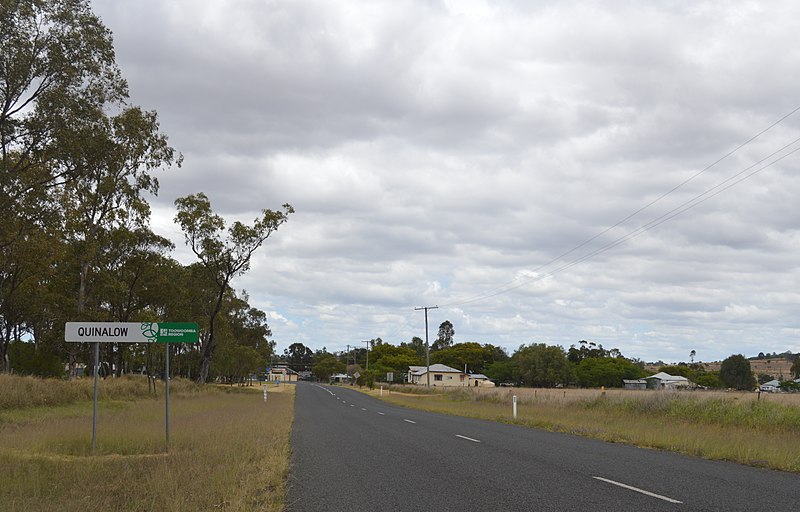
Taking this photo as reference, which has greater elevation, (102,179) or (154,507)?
(102,179)

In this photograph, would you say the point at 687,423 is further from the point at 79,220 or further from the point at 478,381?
the point at 478,381

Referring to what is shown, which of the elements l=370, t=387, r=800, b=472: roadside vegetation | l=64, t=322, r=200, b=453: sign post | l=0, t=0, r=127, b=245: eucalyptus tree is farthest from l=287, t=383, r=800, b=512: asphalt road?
l=0, t=0, r=127, b=245: eucalyptus tree

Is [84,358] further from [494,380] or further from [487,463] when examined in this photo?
[494,380]

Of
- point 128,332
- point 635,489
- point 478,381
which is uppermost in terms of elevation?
point 128,332

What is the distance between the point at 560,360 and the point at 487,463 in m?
110

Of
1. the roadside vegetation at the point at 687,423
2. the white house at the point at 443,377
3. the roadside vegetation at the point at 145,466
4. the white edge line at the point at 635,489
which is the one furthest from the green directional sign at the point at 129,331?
the white house at the point at 443,377

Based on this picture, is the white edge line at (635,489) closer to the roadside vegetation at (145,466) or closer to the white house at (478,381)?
the roadside vegetation at (145,466)

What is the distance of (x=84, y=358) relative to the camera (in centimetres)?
5484

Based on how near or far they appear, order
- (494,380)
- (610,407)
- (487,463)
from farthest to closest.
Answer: (494,380) < (610,407) < (487,463)

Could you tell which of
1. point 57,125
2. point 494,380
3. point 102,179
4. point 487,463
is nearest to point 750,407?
point 487,463

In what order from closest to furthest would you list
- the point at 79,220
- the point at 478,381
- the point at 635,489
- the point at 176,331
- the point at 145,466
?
the point at 635,489 → the point at 145,466 → the point at 176,331 → the point at 79,220 → the point at 478,381

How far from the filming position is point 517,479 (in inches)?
428

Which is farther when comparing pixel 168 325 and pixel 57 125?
pixel 57 125

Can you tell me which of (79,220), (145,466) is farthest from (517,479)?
(79,220)
